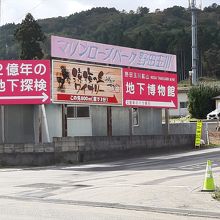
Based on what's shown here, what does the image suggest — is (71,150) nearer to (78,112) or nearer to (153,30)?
(78,112)

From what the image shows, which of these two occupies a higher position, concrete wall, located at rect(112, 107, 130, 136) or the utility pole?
the utility pole

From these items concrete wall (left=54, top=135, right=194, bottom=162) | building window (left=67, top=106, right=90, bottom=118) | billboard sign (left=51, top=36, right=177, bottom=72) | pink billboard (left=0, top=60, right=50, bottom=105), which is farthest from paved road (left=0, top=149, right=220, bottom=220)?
building window (left=67, top=106, right=90, bottom=118)

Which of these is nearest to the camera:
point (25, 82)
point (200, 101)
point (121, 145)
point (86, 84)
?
point (25, 82)

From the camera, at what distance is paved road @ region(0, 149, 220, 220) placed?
10.1 m

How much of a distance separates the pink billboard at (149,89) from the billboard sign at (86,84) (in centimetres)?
87

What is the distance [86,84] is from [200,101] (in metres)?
40.5

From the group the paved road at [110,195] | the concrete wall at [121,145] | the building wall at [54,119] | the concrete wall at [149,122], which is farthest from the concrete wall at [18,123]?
the concrete wall at [149,122]

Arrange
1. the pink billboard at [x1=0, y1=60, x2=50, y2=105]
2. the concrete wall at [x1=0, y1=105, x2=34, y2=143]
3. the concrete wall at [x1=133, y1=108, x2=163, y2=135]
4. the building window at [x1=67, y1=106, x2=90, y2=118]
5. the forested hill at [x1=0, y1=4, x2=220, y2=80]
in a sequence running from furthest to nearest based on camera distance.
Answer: the forested hill at [x1=0, y1=4, x2=220, y2=80] < the concrete wall at [x1=133, y1=108, x2=163, y2=135] < the building window at [x1=67, y1=106, x2=90, y2=118] < the concrete wall at [x1=0, y1=105, x2=34, y2=143] < the pink billboard at [x1=0, y1=60, x2=50, y2=105]

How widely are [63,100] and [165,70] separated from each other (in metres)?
10.8

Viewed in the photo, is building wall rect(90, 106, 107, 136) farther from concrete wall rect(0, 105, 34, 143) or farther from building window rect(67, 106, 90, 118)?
concrete wall rect(0, 105, 34, 143)

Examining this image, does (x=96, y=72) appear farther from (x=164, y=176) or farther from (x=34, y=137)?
(x=164, y=176)

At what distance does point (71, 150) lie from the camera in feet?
82.4

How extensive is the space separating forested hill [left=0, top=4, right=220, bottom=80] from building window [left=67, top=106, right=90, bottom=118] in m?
65.4

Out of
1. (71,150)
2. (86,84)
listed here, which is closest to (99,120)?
(86,84)
